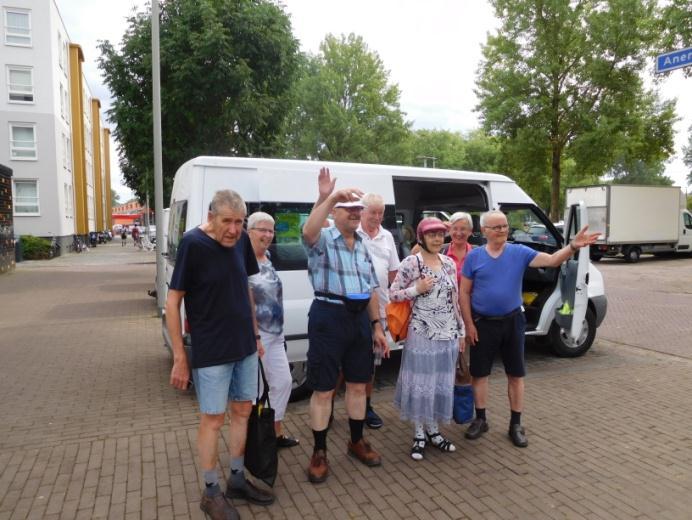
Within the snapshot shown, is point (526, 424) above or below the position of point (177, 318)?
below

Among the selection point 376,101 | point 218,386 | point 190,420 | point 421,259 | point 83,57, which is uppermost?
point 83,57

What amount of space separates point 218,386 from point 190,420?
198 centimetres

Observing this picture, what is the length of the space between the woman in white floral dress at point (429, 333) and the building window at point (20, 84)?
31025 millimetres

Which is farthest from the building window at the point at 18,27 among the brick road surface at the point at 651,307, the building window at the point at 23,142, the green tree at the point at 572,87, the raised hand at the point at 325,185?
the raised hand at the point at 325,185

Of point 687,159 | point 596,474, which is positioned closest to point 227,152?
point 596,474

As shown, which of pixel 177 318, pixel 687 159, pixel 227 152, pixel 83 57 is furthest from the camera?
pixel 687 159

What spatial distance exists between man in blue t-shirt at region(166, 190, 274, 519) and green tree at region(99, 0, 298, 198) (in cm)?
1024

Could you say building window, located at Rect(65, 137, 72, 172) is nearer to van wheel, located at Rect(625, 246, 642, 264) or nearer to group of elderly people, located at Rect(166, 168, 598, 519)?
van wheel, located at Rect(625, 246, 642, 264)

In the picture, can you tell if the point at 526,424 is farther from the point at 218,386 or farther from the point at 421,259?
the point at 218,386

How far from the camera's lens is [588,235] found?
388 cm

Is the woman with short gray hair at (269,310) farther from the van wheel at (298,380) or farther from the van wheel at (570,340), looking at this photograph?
the van wheel at (570,340)

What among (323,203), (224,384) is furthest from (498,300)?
(224,384)

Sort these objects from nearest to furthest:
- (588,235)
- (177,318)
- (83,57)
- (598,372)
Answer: (177,318) < (588,235) < (598,372) < (83,57)

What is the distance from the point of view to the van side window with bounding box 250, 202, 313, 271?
4785mm
